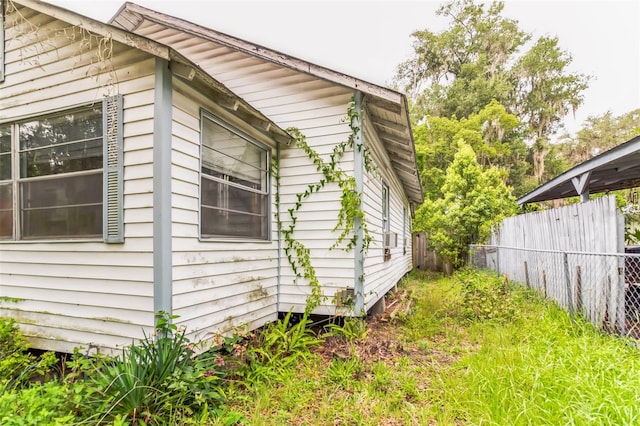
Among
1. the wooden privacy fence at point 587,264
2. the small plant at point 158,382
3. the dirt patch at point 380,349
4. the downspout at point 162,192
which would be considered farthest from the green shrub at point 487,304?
the downspout at point 162,192

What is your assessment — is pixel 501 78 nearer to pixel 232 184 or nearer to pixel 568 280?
pixel 568 280

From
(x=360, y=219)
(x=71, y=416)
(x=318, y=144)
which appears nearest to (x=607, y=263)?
(x=360, y=219)

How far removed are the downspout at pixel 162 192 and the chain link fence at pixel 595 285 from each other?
5.09 metres

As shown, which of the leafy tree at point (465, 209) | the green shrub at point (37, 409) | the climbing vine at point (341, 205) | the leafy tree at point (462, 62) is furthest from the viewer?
the leafy tree at point (462, 62)

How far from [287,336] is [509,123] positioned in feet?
62.2

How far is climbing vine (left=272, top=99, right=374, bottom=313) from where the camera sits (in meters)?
4.69

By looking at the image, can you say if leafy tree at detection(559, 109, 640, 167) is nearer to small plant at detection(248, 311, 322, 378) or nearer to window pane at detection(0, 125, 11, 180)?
small plant at detection(248, 311, 322, 378)

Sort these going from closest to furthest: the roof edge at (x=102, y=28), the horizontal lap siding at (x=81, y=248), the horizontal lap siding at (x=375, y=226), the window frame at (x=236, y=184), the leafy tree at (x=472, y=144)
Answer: the roof edge at (x=102, y=28) → the horizontal lap siding at (x=81, y=248) → the window frame at (x=236, y=184) → the horizontal lap siding at (x=375, y=226) → the leafy tree at (x=472, y=144)

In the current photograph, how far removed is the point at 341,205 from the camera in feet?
15.6

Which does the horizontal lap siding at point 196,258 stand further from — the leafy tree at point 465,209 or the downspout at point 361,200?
the leafy tree at point 465,209

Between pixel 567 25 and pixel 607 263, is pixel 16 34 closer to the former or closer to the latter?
pixel 607 263

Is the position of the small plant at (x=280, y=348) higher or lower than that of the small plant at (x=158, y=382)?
lower

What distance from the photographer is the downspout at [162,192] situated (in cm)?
293

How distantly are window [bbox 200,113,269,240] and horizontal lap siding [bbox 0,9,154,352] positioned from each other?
2.21 feet
